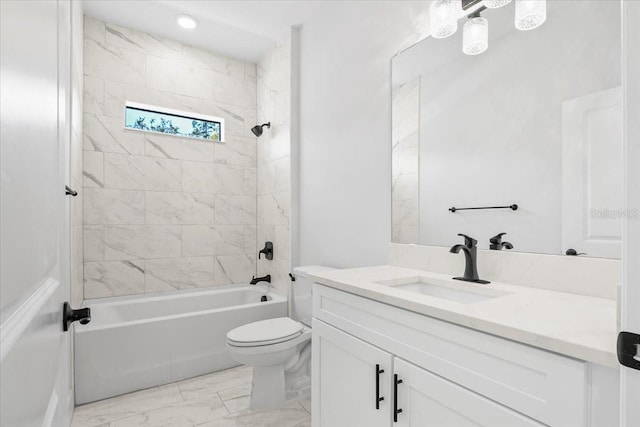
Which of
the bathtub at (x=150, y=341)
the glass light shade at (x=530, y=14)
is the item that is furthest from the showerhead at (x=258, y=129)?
the glass light shade at (x=530, y=14)

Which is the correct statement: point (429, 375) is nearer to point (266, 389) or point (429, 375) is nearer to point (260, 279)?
point (266, 389)

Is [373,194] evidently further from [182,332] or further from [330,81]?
[182,332]

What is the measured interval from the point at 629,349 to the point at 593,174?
83 cm

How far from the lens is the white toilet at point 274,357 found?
1986mm

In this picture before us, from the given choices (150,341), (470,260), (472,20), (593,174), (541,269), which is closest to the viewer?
(593,174)

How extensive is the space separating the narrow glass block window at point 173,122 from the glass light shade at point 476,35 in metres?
2.48

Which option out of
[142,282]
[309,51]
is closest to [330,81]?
[309,51]

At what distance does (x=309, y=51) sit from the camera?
2.78 metres

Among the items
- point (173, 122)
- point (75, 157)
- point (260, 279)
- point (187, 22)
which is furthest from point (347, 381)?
point (187, 22)

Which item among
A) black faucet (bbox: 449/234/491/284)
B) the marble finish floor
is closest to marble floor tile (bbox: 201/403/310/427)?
the marble finish floor

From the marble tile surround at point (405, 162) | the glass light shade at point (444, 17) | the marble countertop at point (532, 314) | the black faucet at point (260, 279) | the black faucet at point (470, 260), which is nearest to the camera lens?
the marble countertop at point (532, 314)

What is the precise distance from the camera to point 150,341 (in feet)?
7.88

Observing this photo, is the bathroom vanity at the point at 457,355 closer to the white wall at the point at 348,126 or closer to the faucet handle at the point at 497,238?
the faucet handle at the point at 497,238

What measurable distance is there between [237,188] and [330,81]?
4.93 ft
